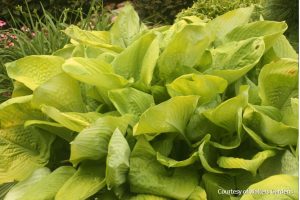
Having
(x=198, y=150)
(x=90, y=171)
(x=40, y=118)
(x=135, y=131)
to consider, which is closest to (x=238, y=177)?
(x=198, y=150)

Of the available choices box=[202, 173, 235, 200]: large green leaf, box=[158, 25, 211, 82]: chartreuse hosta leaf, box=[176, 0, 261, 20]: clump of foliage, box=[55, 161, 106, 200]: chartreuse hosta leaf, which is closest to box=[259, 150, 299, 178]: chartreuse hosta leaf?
box=[202, 173, 235, 200]: large green leaf

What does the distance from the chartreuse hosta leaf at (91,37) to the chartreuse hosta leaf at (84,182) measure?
1.93 feet

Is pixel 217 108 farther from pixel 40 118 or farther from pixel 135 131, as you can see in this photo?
pixel 40 118

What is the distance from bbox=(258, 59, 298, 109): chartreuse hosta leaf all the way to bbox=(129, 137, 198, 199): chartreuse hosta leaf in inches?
15.2

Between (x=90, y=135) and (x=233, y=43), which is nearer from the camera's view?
(x=90, y=135)

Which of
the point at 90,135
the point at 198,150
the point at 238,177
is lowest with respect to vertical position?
the point at 238,177

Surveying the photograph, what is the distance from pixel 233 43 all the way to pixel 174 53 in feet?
0.98

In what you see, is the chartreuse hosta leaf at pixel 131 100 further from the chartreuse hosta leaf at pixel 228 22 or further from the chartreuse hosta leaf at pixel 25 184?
the chartreuse hosta leaf at pixel 228 22

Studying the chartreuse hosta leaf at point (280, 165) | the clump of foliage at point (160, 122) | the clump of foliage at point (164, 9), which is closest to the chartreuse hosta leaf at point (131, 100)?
the clump of foliage at point (160, 122)

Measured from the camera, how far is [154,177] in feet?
5.67

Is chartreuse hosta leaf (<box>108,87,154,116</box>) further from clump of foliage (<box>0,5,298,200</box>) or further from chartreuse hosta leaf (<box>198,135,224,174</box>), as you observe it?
chartreuse hosta leaf (<box>198,135,224,174</box>)

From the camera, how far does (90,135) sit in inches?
66.8

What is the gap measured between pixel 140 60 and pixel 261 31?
498 millimetres

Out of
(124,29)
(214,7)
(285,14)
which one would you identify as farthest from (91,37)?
(214,7)
